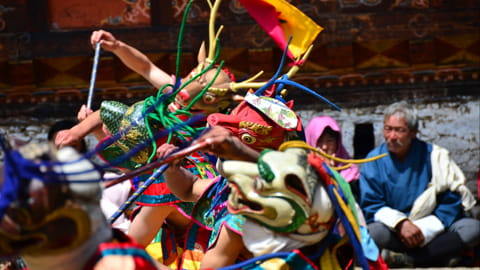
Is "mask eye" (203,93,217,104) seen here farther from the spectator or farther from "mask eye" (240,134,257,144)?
the spectator

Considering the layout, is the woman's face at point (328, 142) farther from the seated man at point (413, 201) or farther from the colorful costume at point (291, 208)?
the colorful costume at point (291, 208)

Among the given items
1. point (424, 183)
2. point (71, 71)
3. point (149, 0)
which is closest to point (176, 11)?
point (149, 0)

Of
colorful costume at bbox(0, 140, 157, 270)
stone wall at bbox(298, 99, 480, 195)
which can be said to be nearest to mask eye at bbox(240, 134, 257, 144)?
colorful costume at bbox(0, 140, 157, 270)

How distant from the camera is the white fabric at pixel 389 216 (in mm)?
5902

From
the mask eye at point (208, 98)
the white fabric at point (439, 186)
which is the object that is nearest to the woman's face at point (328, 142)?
the white fabric at point (439, 186)

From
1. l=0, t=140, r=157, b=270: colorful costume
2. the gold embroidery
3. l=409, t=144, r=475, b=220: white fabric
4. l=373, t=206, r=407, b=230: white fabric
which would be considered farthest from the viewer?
l=409, t=144, r=475, b=220: white fabric

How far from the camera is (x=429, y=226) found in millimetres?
5957

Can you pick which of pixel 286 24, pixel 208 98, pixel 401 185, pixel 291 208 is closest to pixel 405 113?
pixel 401 185

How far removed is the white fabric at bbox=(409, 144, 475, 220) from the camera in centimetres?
602

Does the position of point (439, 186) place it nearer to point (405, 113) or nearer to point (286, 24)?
point (405, 113)

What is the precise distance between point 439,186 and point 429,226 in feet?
1.01

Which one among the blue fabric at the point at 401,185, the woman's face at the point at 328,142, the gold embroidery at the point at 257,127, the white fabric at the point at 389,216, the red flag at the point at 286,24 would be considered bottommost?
the white fabric at the point at 389,216

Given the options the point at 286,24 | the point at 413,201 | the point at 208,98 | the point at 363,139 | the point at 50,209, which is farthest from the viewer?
the point at 363,139

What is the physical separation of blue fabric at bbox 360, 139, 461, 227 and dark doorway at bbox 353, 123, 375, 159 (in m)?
1.09
